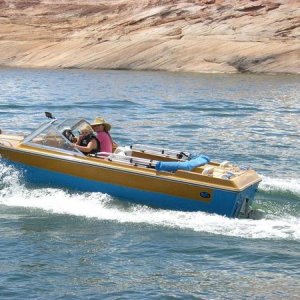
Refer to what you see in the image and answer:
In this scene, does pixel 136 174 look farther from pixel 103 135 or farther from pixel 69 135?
pixel 69 135

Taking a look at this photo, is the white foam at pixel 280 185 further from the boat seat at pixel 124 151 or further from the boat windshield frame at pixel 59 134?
the boat windshield frame at pixel 59 134

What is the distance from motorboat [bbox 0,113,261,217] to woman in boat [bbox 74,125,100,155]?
0.16 metres

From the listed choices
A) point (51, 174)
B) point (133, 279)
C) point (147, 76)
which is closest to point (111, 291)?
point (133, 279)

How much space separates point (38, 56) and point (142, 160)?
1976 inches

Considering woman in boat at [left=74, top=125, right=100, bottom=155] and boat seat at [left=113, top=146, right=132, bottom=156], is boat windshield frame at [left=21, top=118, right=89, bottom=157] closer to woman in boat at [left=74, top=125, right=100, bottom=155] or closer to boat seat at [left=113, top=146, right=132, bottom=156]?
woman in boat at [left=74, top=125, right=100, bottom=155]

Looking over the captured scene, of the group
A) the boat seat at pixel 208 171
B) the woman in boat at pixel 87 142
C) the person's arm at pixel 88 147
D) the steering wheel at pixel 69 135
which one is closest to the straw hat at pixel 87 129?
the woman in boat at pixel 87 142

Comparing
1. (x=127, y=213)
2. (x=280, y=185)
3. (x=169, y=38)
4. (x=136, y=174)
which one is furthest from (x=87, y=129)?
(x=169, y=38)

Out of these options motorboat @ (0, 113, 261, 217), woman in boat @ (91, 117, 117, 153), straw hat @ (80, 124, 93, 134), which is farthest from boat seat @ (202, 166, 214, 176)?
straw hat @ (80, 124, 93, 134)

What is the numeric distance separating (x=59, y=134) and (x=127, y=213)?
205cm

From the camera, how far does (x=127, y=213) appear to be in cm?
1320

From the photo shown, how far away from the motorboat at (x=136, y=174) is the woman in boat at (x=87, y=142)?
0.52 ft

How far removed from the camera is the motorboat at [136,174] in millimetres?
12820

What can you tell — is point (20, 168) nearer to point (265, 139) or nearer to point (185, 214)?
point (185, 214)

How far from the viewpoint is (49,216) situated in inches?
520
